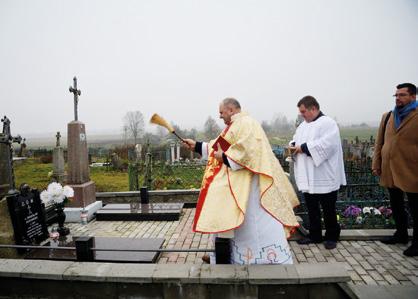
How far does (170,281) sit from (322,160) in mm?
2610

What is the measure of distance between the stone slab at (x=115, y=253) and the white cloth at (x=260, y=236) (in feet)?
5.10

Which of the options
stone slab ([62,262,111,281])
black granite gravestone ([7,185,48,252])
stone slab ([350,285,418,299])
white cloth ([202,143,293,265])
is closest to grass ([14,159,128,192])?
black granite gravestone ([7,185,48,252])

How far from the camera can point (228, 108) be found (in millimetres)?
3672

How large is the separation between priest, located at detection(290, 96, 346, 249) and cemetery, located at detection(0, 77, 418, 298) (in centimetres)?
52

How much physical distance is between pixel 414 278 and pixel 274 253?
1695 mm

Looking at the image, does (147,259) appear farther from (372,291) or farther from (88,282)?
(372,291)

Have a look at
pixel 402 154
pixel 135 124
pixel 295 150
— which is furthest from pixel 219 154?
pixel 135 124

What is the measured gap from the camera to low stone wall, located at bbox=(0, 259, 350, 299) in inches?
123

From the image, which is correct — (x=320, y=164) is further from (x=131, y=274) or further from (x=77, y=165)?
(x=77, y=165)

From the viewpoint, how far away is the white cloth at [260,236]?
3363 millimetres

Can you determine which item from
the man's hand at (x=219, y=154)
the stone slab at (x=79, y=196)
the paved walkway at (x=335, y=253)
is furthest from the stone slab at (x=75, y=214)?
the man's hand at (x=219, y=154)

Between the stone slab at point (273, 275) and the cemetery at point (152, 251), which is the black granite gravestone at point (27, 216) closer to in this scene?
the cemetery at point (152, 251)

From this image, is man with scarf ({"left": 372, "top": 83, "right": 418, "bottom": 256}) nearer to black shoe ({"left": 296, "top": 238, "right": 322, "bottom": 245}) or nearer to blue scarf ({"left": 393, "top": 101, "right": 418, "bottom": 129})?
blue scarf ({"left": 393, "top": 101, "right": 418, "bottom": 129})

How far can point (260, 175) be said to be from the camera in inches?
134
